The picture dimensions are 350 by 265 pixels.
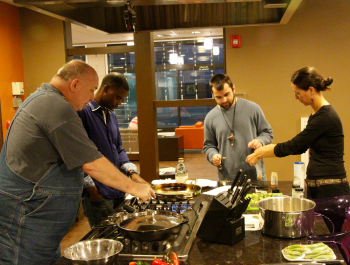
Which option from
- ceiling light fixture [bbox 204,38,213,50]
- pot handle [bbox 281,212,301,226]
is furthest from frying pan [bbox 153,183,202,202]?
ceiling light fixture [bbox 204,38,213,50]

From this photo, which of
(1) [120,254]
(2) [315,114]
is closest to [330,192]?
(2) [315,114]

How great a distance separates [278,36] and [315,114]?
2.33m

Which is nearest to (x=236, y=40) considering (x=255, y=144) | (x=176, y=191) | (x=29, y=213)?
(x=255, y=144)

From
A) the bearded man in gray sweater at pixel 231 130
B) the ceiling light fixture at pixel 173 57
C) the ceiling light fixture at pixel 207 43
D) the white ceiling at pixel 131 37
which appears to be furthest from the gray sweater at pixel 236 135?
the ceiling light fixture at pixel 173 57

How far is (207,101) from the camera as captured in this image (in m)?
4.01

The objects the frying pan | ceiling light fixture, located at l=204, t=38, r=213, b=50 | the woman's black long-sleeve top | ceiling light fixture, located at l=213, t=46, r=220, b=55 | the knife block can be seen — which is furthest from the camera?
ceiling light fixture, located at l=213, t=46, r=220, b=55

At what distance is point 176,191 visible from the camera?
7.23ft

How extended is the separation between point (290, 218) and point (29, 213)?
116 centimetres

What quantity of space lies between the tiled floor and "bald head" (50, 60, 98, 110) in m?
2.71

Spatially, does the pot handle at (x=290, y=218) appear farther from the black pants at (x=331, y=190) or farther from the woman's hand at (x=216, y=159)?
the woman's hand at (x=216, y=159)

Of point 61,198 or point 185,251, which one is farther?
point 61,198

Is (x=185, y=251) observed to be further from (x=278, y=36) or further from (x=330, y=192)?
(x=278, y=36)

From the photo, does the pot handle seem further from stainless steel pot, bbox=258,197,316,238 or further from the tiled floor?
the tiled floor

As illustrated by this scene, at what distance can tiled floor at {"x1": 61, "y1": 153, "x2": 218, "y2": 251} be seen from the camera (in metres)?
4.35
